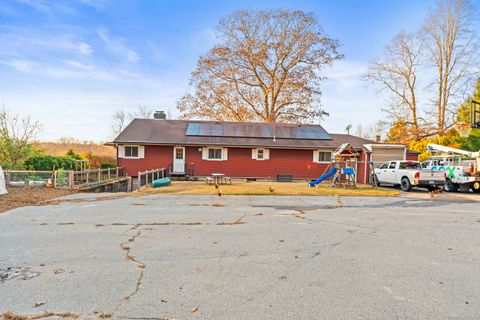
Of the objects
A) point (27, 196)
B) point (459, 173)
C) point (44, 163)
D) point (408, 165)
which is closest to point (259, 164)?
point (408, 165)

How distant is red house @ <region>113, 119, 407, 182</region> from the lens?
22891 mm

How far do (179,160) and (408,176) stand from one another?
49.0ft

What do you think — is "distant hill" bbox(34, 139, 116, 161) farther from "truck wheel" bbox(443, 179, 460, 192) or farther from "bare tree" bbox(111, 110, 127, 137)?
"truck wheel" bbox(443, 179, 460, 192)

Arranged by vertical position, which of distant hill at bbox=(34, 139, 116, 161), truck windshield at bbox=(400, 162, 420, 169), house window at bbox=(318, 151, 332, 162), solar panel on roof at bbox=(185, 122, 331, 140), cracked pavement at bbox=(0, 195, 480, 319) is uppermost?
solar panel on roof at bbox=(185, 122, 331, 140)

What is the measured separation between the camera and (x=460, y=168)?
17.5 metres

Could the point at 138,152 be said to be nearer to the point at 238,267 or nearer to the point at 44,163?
the point at 44,163

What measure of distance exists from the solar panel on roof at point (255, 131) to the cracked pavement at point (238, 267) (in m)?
16.7

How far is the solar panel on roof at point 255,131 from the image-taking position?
2509 centimetres

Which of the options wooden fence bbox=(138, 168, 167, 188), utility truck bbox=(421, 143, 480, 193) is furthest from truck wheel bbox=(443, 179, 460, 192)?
wooden fence bbox=(138, 168, 167, 188)

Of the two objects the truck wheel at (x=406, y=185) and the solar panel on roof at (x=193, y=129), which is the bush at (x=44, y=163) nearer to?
the solar panel on roof at (x=193, y=129)

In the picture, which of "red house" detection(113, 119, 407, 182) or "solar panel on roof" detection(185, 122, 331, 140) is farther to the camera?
"solar panel on roof" detection(185, 122, 331, 140)

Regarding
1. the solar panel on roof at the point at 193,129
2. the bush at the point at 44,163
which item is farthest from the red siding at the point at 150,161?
→ the bush at the point at 44,163

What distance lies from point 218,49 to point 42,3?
855 inches

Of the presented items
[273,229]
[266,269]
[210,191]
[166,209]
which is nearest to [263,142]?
[210,191]
